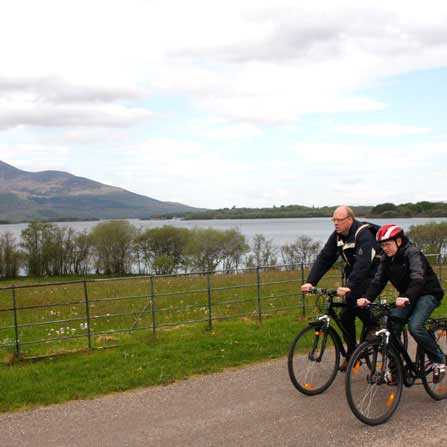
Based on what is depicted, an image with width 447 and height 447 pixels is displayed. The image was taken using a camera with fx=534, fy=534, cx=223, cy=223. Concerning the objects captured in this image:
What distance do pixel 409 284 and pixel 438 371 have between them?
1.08 m

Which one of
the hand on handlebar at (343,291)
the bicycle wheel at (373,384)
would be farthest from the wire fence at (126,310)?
the bicycle wheel at (373,384)

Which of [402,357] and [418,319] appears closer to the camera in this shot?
[418,319]

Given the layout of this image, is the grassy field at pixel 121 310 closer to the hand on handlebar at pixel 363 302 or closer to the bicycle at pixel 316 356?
the bicycle at pixel 316 356

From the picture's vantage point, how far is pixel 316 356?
6059 millimetres

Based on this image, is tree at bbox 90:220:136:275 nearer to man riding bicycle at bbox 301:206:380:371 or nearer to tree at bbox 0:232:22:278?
tree at bbox 0:232:22:278

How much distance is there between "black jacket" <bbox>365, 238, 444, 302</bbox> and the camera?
18.0ft

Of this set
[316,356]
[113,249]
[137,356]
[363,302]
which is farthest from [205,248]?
[363,302]

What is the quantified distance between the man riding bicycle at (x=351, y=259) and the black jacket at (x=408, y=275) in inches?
11.2

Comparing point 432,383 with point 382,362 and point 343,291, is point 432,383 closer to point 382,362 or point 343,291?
point 382,362

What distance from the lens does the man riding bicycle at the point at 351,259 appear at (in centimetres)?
615

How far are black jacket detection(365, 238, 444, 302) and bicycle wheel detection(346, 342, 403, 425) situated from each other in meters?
0.66

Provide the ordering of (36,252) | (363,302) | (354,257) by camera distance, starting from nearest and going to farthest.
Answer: (363,302) → (354,257) → (36,252)

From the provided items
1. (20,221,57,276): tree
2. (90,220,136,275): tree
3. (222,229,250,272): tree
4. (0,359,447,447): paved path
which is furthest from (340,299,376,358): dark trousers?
(20,221,57,276): tree

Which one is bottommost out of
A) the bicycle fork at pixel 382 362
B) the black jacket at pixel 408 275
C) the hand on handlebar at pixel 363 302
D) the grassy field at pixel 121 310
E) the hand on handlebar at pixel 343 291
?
the grassy field at pixel 121 310
